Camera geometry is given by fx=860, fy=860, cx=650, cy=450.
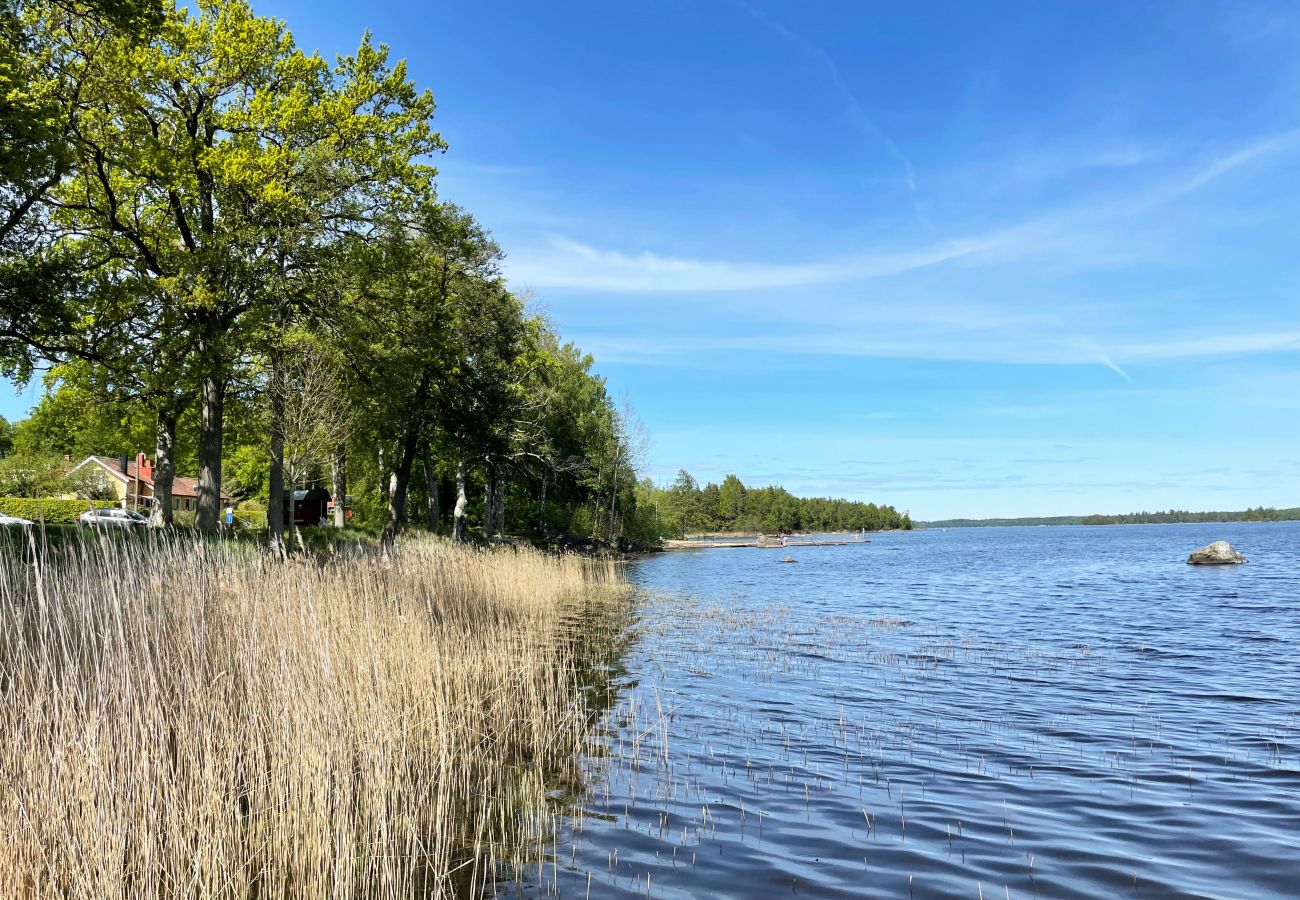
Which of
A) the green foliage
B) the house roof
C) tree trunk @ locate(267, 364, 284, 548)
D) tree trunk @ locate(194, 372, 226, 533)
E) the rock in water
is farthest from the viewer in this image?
the house roof

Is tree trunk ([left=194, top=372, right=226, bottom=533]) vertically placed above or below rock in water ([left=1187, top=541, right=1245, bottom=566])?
above

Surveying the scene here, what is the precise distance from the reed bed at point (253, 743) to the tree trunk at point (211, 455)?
12.3 m

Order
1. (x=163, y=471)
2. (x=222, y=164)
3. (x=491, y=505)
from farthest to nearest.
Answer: (x=491, y=505) < (x=163, y=471) < (x=222, y=164)

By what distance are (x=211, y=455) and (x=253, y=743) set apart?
17.5m

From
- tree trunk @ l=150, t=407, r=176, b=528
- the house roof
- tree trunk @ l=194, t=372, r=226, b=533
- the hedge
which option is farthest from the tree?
the house roof

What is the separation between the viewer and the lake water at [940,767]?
5461mm

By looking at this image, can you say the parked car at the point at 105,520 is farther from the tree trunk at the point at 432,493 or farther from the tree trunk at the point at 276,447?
the tree trunk at the point at 432,493

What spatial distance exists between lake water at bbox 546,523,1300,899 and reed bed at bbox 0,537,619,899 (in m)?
0.81

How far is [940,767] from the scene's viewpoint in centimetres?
784

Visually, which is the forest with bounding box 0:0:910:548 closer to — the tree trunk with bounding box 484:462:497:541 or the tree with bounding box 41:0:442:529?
the tree with bounding box 41:0:442:529

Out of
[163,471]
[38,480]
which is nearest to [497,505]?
[163,471]

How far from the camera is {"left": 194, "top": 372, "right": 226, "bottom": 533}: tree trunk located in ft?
67.2

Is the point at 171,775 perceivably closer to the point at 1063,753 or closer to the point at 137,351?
the point at 1063,753

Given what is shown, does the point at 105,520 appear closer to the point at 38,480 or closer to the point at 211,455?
the point at 211,455
